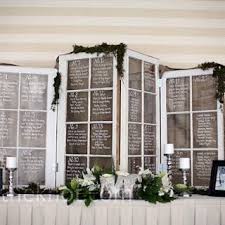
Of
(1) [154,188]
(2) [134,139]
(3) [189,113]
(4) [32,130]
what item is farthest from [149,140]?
(4) [32,130]

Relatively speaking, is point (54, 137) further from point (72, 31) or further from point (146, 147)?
Result: point (72, 31)

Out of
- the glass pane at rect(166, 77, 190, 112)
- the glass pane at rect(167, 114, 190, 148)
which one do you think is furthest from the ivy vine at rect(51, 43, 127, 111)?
the glass pane at rect(167, 114, 190, 148)

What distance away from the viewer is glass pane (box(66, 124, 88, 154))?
3723 mm

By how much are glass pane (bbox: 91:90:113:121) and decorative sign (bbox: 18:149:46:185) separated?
2.17 feet

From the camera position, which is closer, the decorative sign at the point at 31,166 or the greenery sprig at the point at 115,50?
the greenery sprig at the point at 115,50

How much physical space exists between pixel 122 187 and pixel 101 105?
82 cm

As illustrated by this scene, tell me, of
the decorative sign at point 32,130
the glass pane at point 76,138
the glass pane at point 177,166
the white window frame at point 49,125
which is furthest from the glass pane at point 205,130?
the decorative sign at point 32,130

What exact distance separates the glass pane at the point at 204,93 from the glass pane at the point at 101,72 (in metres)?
0.84

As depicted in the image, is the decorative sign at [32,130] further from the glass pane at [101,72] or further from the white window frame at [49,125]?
the glass pane at [101,72]

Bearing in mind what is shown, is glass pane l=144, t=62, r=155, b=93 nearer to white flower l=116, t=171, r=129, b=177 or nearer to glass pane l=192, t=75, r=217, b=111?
glass pane l=192, t=75, r=217, b=111

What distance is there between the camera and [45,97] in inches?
154

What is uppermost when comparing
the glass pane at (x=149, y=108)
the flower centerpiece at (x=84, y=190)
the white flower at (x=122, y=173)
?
the glass pane at (x=149, y=108)

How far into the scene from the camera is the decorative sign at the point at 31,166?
3836 millimetres

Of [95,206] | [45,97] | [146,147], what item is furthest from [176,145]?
[45,97]
